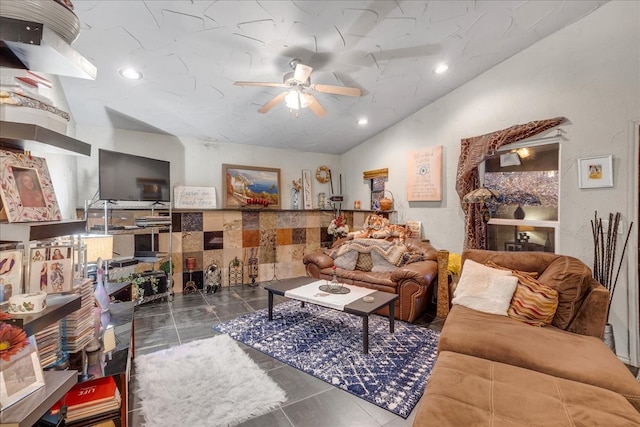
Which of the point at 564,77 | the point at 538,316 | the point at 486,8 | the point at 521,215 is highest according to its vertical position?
the point at 486,8

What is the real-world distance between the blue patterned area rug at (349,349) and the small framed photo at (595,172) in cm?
212

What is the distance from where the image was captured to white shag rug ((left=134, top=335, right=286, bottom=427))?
1.83 metres

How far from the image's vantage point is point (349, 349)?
2670mm

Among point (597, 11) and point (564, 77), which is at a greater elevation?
point (597, 11)

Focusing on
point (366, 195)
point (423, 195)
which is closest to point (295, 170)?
point (366, 195)

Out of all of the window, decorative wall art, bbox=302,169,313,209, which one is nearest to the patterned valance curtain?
the window

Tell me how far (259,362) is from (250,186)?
11.1ft

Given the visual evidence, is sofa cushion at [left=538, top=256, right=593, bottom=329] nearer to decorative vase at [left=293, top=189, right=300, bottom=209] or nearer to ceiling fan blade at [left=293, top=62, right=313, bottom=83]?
ceiling fan blade at [left=293, top=62, right=313, bottom=83]

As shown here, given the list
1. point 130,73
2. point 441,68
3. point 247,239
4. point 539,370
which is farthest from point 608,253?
point 130,73

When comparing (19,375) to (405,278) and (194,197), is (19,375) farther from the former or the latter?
(194,197)

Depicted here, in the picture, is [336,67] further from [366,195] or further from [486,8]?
[366,195]

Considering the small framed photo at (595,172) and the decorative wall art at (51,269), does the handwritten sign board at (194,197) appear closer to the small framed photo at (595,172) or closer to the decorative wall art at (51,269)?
the decorative wall art at (51,269)

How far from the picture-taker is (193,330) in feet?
10.2

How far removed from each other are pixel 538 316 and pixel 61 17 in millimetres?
3153
